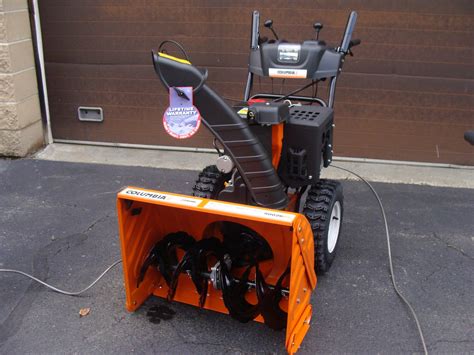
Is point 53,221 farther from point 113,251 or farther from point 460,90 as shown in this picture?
point 460,90

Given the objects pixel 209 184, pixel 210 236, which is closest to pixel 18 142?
pixel 209 184

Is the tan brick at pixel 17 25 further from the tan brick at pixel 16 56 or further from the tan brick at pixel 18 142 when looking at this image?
the tan brick at pixel 18 142

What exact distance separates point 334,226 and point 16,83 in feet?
12.5

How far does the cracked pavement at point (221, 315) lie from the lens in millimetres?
2785

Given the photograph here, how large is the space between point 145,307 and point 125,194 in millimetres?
820

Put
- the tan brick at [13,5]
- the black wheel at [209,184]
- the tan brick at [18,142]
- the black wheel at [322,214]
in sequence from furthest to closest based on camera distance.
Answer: the tan brick at [18,142]
the tan brick at [13,5]
the black wheel at [209,184]
the black wheel at [322,214]

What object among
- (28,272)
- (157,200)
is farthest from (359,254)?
(28,272)

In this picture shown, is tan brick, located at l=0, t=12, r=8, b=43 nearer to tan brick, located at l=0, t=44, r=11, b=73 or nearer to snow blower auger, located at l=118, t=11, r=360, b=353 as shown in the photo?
tan brick, located at l=0, t=44, r=11, b=73

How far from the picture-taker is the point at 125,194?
2633mm

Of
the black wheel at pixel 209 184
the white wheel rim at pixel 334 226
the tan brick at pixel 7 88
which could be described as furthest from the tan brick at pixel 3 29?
the white wheel rim at pixel 334 226

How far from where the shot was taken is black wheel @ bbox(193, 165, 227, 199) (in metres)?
3.26

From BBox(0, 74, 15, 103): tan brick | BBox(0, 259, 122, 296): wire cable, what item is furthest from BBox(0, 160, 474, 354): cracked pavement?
BBox(0, 74, 15, 103): tan brick

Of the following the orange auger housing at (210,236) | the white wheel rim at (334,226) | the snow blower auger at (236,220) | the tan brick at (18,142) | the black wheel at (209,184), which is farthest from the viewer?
the tan brick at (18,142)

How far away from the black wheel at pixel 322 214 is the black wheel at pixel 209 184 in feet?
1.93
